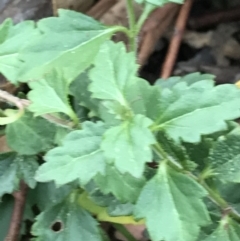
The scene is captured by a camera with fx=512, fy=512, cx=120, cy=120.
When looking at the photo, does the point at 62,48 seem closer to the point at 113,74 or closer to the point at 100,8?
the point at 113,74

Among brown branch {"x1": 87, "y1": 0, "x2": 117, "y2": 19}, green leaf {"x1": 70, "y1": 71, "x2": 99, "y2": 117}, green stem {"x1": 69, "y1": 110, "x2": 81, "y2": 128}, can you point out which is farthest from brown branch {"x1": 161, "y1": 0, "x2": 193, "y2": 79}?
green stem {"x1": 69, "y1": 110, "x2": 81, "y2": 128}

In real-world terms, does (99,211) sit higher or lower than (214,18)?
lower

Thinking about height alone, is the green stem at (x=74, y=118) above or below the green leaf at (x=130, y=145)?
below

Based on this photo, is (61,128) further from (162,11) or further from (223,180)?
(162,11)

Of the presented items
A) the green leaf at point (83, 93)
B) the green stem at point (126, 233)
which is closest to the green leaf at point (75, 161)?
the green leaf at point (83, 93)

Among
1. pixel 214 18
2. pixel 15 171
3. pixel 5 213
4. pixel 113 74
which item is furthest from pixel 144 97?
pixel 214 18

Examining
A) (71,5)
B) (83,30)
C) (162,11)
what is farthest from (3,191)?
(162,11)

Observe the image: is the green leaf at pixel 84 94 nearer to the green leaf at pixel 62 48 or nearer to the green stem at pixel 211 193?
the green leaf at pixel 62 48
